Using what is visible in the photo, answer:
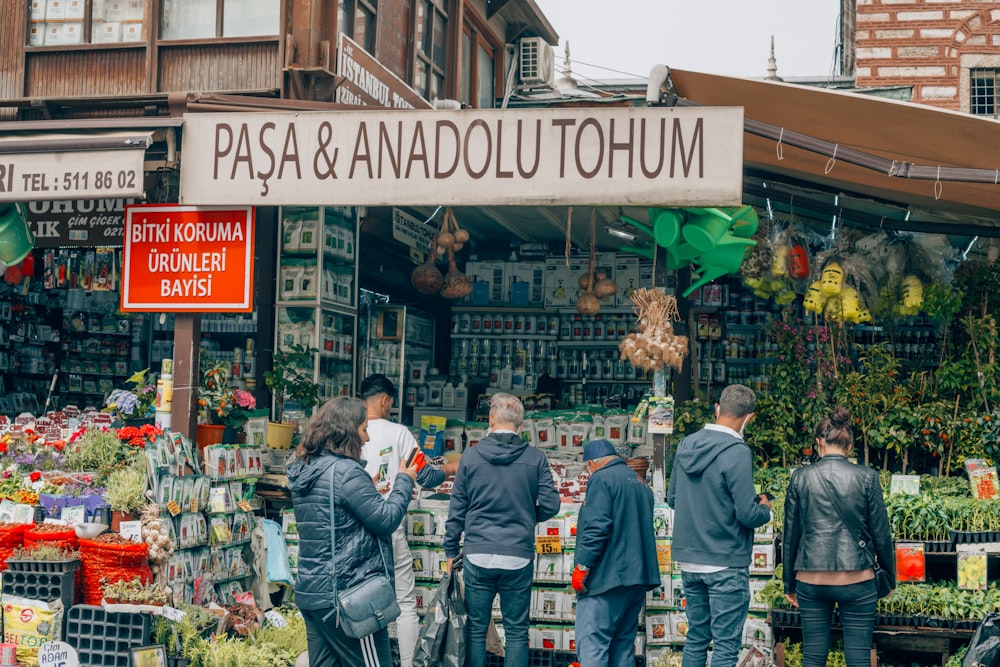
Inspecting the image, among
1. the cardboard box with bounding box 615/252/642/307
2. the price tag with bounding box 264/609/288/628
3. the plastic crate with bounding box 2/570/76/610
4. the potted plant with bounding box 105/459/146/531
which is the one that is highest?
the cardboard box with bounding box 615/252/642/307

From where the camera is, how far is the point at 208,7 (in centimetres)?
1010

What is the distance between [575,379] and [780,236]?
15.4 ft

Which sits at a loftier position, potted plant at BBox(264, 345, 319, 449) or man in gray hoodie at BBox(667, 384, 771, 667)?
potted plant at BBox(264, 345, 319, 449)

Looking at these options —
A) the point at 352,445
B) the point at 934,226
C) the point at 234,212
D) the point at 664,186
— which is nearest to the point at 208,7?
the point at 234,212

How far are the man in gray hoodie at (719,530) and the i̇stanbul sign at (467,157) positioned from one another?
1676 mm

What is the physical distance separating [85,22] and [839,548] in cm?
838

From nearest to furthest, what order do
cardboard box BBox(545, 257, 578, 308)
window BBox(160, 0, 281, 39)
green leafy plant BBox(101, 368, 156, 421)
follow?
green leafy plant BBox(101, 368, 156, 421), window BBox(160, 0, 281, 39), cardboard box BBox(545, 257, 578, 308)

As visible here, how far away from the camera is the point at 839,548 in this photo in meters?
6.59

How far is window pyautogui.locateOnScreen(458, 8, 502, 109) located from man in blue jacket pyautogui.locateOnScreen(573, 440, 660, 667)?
9.18 m

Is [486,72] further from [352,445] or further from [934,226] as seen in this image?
[352,445]

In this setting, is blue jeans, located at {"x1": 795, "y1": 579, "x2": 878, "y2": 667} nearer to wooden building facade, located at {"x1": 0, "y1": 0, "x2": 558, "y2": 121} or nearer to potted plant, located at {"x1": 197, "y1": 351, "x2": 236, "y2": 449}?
potted plant, located at {"x1": 197, "y1": 351, "x2": 236, "y2": 449}

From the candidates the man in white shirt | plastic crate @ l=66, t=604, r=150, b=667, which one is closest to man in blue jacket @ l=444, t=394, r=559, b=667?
the man in white shirt

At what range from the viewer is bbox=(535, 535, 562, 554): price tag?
321 inches

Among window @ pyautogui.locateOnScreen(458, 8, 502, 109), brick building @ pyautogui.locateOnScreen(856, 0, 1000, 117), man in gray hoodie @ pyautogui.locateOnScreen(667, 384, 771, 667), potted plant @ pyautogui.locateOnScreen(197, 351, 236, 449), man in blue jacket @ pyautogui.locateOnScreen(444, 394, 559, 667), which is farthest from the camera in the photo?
brick building @ pyautogui.locateOnScreen(856, 0, 1000, 117)
